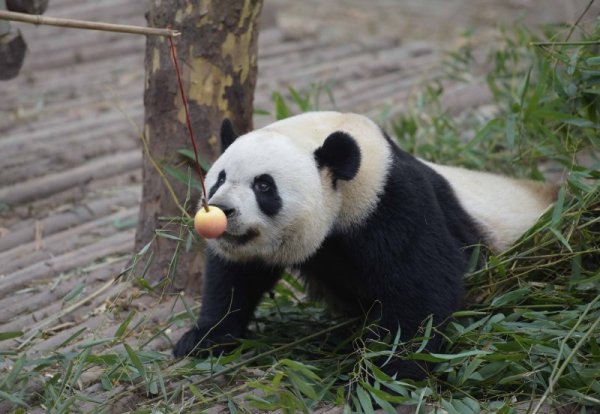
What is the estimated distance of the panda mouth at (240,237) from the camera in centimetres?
380

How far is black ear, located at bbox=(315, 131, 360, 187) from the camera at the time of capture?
389cm

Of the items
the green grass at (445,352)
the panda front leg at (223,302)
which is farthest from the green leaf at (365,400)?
the panda front leg at (223,302)

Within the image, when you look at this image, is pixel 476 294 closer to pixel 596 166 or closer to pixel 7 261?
pixel 596 166

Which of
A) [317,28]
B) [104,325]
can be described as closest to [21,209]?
[104,325]

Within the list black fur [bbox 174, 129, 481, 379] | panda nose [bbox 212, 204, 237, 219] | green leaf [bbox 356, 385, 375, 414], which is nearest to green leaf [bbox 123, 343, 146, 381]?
black fur [bbox 174, 129, 481, 379]

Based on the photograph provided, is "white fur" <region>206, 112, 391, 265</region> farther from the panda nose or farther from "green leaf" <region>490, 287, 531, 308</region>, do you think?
"green leaf" <region>490, 287, 531, 308</region>

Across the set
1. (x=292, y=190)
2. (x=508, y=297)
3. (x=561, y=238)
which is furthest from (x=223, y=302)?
(x=561, y=238)

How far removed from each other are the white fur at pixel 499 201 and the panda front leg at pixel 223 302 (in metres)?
1.13

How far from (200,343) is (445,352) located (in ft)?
3.73

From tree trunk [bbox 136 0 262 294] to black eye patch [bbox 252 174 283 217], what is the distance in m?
1.14

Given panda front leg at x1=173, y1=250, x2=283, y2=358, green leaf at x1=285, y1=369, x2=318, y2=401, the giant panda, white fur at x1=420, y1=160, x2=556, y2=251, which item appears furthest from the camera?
white fur at x1=420, y1=160, x2=556, y2=251

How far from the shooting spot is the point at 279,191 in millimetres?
3801

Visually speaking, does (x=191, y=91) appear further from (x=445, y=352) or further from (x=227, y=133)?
(x=445, y=352)

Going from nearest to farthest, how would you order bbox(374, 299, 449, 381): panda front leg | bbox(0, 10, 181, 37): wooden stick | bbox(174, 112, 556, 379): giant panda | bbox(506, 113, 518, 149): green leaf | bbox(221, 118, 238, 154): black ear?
bbox(0, 10, 181, 37): wooden stick → bbox(174, 112, 556, 379): giant panda → bbox(374, 299, 449, 381): panda front leg → bbox(221, 118, 238, 154): black ear → bbox(506, 113, 518, 149): green leaf
